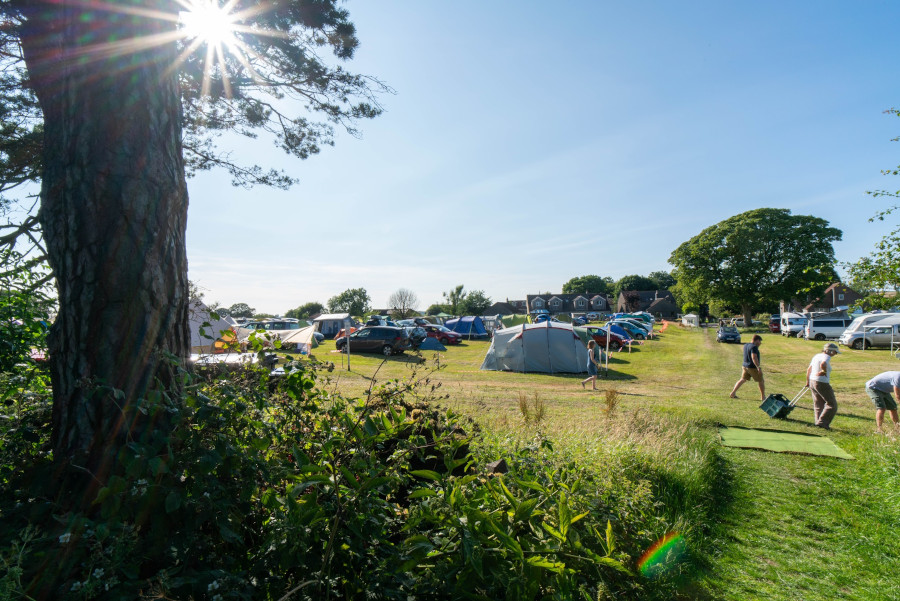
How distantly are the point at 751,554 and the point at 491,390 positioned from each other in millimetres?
8931

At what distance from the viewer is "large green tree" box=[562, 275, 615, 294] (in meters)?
122

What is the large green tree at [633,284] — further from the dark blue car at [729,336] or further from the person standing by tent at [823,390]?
the person standing by tent at [823,390]

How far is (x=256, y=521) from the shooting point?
1.97 m

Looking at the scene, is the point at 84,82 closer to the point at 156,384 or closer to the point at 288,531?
the point at 156,384

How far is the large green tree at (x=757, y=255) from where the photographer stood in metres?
45.5

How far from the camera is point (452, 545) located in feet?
6.42

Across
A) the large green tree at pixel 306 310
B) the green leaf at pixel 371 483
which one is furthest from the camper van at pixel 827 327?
the large green tree at pixel 306 310

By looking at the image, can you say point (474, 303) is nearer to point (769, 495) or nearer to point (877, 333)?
point (877, 333)

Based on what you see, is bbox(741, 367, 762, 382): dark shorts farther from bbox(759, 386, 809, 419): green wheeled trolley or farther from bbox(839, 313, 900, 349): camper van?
bbox(839, 313, 900, 349): camper van

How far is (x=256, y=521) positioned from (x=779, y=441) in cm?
865

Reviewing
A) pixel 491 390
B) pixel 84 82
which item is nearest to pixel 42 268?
pixel 84 82

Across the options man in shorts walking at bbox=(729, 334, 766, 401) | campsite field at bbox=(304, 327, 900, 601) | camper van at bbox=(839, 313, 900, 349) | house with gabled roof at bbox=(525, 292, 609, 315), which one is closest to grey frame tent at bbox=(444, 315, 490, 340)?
camper van at bbox=(839, 313, 900, 349)

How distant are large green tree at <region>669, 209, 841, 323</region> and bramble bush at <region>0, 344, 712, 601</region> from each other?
52547 mm

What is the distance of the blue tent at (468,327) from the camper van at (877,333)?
24083 millimetres
